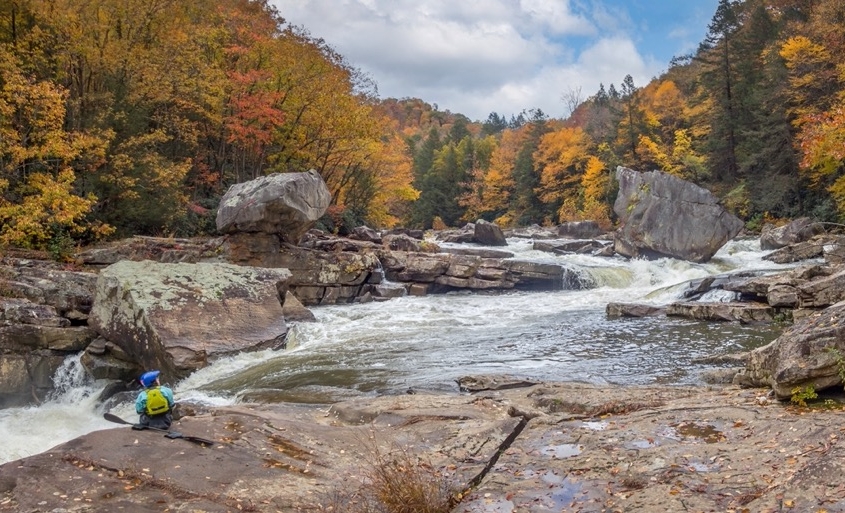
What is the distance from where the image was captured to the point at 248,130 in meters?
23.0

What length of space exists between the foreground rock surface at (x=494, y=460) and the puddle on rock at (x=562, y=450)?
0.02 metres

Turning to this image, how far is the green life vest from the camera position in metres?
6.78

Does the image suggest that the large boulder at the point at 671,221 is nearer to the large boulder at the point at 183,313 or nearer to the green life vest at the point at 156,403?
the large boulder at the point at 183,313

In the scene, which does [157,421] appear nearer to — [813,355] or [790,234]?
[813,355]

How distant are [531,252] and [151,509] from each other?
90.4 feet

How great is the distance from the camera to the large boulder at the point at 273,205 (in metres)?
17.9

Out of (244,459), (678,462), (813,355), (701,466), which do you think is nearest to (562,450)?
(678,462)

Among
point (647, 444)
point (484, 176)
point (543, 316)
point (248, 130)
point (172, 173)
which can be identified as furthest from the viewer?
point (484, 176)

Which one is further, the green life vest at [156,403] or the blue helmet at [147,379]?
the blue helmet at [147,379]

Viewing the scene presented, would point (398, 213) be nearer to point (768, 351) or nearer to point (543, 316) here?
point (543, 316)

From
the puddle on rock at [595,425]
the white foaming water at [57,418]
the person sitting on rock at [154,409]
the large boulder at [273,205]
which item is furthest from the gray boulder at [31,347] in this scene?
the puddle on rock at [595,425]

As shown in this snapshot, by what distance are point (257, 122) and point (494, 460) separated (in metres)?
22.8

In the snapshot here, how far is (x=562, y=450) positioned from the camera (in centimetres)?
597

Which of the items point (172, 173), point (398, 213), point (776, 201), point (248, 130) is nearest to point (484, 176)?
point (398, 213)
